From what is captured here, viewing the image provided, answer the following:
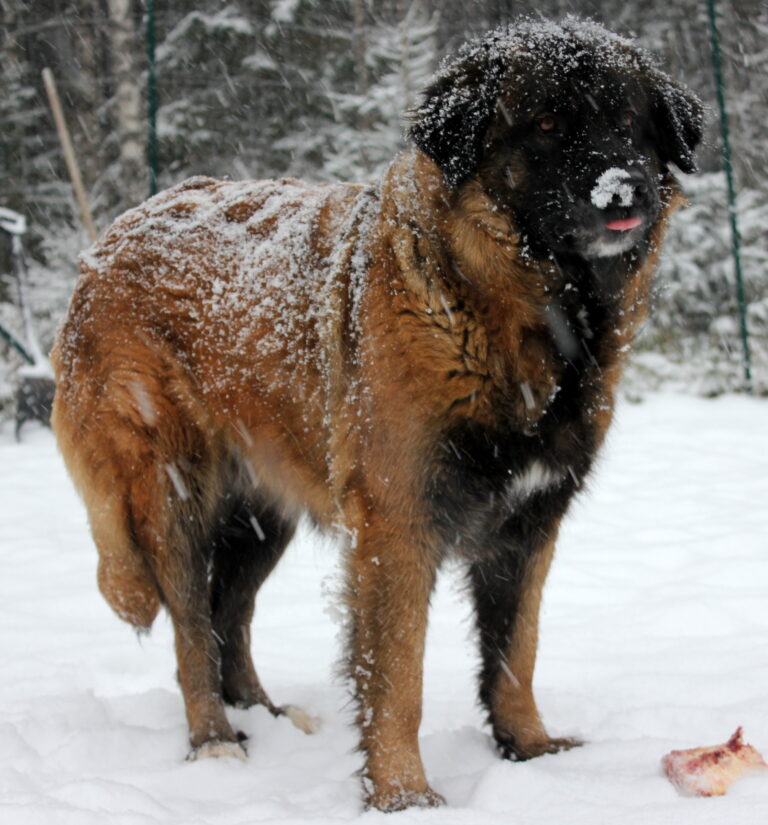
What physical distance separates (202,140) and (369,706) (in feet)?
40.5

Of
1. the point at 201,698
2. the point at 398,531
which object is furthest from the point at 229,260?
the point at 201,698

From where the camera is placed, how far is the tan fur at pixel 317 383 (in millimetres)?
2307

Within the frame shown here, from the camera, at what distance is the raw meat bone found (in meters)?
2.04

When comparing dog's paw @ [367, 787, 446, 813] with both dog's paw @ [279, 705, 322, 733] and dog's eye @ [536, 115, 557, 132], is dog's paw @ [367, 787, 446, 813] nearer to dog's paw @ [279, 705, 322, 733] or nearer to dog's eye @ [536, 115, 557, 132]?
dog's paw @ [279, 705, 322, 733]

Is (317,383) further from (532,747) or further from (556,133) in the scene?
(532,747)

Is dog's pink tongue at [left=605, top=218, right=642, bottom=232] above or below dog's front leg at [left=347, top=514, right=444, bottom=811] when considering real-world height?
above

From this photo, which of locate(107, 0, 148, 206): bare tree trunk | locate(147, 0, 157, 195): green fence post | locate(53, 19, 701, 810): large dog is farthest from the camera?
locate(107, 0, 148, 206): bare tree trunk

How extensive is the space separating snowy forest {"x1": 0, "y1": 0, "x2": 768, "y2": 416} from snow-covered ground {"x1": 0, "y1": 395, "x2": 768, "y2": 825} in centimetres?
571

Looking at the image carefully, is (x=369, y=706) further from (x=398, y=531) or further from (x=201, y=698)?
(x=201, y=698)

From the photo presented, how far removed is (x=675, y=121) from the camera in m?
2.46

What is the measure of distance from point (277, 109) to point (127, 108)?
12.7 feet

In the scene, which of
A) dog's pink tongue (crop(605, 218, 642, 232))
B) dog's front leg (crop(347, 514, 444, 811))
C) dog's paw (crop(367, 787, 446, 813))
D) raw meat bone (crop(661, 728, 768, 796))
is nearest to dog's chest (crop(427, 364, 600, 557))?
dog's front leg (crop(347, 514, 444, 811))

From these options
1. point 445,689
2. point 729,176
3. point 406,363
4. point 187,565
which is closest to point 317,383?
point 406,363

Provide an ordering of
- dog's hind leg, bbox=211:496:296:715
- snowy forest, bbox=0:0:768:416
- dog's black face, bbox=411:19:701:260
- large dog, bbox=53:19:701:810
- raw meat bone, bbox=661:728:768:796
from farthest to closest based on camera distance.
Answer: snowy forest, bbox=0:0:768:416, dog's hind leg, bbox=211:496:296:715, large dog, bbox=53:19:701:810, dog's black face, bbox=411:19:701:260, raw meat bone, bbox=661:728:768:796
